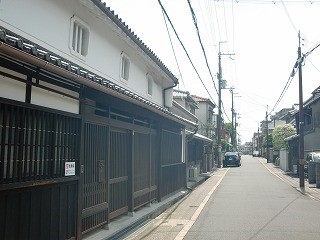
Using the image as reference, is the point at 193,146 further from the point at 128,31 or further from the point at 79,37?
the point at 79,37

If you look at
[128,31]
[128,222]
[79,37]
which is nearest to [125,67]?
[128,31]

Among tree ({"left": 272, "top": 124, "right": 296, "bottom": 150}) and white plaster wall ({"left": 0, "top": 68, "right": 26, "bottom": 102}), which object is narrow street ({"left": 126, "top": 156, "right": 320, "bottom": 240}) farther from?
tree ({"left": 272, "top": 124, "right": 296, "bottom": 150})

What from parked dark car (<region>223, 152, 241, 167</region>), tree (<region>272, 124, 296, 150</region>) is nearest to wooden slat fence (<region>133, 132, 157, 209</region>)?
parked dark car (<region>223, 152, 241, 167</region>)

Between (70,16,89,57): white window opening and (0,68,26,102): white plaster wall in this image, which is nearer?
(0,68,26,102): white plaster wall

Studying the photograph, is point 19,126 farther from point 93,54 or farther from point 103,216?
point 93,54

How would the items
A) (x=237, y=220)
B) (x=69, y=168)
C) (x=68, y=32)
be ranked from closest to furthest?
(x=69, y=168) < (x=68, y=32) < (x=237, y=220)

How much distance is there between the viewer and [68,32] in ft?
30.2

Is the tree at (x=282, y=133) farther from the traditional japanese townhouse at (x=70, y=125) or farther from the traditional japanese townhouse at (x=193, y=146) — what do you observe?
the traditional japanese townhouse at (x=70, y=125)

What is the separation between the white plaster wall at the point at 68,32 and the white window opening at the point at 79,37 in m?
0.15

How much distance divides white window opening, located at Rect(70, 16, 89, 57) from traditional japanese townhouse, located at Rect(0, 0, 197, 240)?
3 cm

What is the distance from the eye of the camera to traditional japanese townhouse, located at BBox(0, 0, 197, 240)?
5.29 m

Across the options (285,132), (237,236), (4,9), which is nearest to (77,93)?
(4,9)

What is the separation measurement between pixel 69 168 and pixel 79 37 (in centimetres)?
442

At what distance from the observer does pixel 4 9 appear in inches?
267
